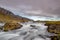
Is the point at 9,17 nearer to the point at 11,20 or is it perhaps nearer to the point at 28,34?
the point at 11,20

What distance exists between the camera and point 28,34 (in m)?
3.48

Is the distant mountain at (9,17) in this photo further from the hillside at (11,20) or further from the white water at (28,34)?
the white water at (28,34)

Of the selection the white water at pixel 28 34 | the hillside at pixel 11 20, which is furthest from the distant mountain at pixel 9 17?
the white water at pixel 28 34

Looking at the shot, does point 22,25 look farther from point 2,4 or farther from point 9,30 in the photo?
point 2,4

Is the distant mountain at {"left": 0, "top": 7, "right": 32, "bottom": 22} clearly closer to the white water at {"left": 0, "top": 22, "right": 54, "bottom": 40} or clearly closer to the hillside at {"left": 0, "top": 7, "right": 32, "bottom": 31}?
the hillside at {"left": 0, "top": 7, "right": 32, "bottom": 31}

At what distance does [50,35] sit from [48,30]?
0.25m

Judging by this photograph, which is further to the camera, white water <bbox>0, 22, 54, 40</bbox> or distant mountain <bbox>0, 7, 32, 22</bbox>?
distant mountain <bbox>0, 7, 32, 22</bbox>

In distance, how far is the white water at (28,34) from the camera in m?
3.27

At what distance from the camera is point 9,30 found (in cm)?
342

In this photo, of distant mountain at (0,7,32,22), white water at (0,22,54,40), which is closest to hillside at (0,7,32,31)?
distant mountain at (0,7,32,22)

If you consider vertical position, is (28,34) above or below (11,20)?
below

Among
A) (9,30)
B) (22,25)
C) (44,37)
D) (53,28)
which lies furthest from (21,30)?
(53,28)

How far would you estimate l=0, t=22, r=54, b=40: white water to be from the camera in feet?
10.7

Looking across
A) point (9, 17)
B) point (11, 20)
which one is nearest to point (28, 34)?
point (11, 20)
